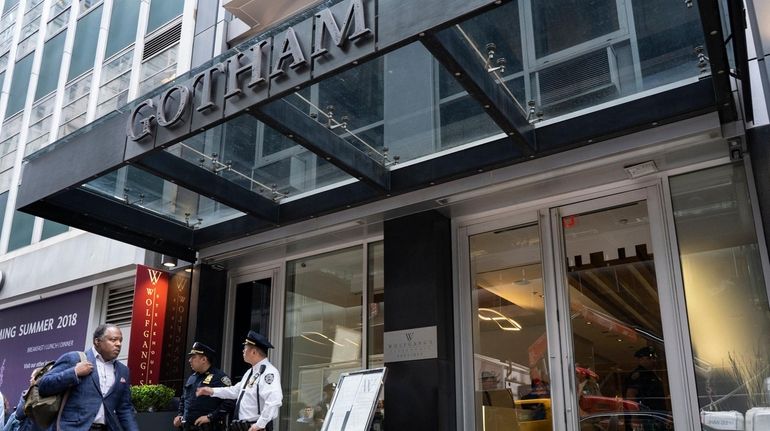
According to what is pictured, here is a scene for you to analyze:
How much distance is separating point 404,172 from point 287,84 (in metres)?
1.97

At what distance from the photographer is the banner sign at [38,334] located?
10.9 metres

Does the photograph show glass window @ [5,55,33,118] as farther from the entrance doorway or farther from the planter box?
the entrance doorway

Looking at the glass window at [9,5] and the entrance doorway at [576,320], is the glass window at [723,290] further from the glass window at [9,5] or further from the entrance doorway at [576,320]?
the glass window at [9,5]

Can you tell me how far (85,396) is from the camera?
5195mm

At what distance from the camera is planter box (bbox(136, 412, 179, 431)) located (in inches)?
286

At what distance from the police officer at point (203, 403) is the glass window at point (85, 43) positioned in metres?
7.44

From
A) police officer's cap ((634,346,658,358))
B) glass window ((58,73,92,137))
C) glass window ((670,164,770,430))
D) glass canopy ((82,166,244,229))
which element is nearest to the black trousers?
glass canopy ((82,166,244,229))

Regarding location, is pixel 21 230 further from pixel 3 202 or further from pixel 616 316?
pixel 616 316

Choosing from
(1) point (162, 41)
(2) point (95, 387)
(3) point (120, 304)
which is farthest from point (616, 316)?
(1) point (162, 41)

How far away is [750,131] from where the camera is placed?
5293mm

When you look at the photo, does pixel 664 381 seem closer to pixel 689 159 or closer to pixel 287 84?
pixel 689 159

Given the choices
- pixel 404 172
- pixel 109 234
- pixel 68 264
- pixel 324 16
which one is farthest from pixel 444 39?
pixel 68 264

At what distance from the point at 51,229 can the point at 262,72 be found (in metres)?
8.28

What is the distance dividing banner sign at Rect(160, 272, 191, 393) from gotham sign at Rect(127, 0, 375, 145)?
3.14 meters
